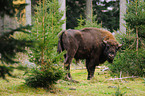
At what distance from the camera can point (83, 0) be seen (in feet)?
86.4

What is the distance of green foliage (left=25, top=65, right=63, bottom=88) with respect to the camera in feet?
16.7

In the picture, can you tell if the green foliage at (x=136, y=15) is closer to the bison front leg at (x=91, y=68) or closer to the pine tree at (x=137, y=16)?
the pine tree at (x=137, y=16)

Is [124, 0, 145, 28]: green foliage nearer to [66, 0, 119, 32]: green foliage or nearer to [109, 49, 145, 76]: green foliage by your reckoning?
[109, 49, 145, 76]: green foliage

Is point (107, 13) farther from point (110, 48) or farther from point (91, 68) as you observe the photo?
point (91, 68)

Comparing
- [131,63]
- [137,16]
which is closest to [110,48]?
[131,63]

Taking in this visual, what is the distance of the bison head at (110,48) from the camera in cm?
881

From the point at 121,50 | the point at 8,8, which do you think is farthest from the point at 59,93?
the point at 121,50

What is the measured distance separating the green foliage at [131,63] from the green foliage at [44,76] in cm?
478

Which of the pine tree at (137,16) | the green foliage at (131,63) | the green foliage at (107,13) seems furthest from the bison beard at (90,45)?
the green foliage at (107,13)

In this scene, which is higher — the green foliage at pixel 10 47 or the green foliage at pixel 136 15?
the green foliage at pixel 136 15

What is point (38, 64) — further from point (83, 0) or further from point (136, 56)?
point (83, 0)

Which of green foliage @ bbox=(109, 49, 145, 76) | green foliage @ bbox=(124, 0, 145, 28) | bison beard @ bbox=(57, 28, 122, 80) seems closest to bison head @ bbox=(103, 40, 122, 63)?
bison beard @ bbox=(57, 28, 122, 80)

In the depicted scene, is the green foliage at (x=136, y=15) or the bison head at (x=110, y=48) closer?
the bison head at (x=110, y=48)

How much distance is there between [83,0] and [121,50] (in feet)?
60.6
